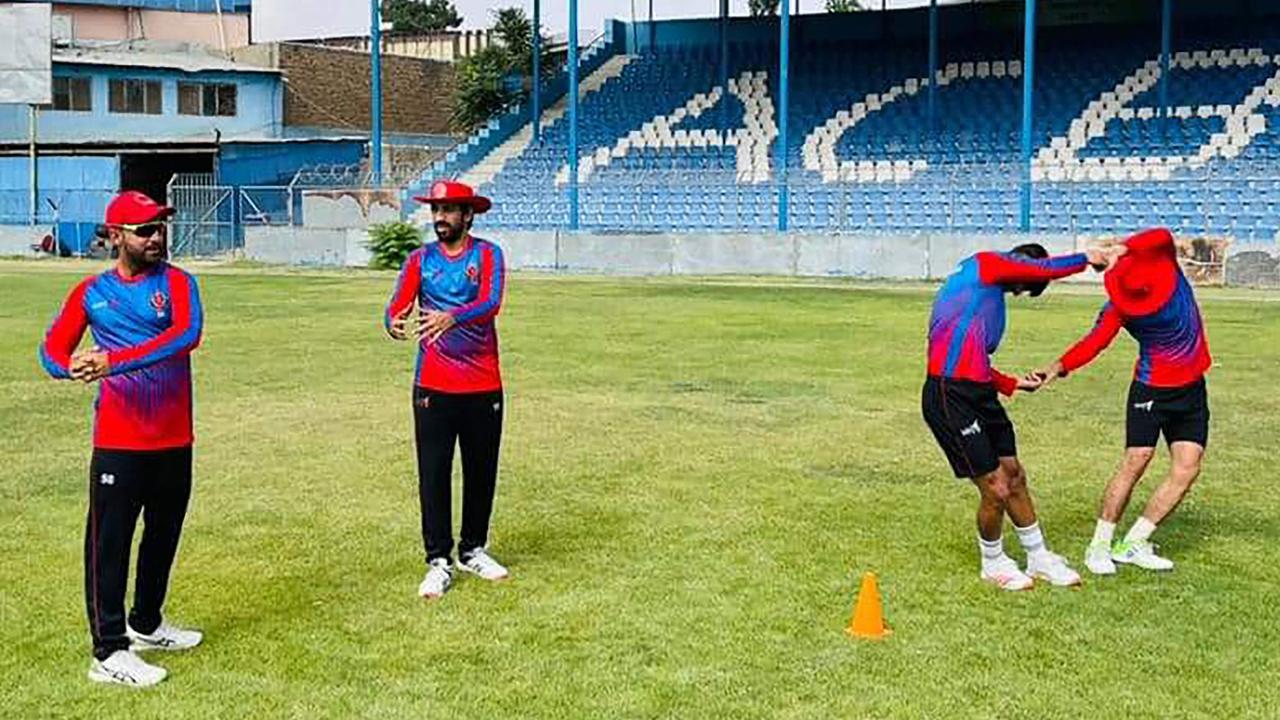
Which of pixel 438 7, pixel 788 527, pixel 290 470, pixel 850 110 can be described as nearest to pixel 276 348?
pixel 290 470

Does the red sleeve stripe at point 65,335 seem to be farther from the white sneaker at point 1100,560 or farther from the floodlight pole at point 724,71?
the floodlight pole at point 724,71

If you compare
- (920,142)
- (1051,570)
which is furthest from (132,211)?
(920,142)

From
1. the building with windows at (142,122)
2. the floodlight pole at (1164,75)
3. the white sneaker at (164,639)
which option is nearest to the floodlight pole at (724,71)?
the floodlight pole at (1164,75)

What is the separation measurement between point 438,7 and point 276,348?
326 feet

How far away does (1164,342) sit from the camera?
26.0 feet

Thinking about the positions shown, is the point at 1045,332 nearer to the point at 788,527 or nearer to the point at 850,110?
the point at 788,527

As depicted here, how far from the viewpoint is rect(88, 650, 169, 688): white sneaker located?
6086 millimetres

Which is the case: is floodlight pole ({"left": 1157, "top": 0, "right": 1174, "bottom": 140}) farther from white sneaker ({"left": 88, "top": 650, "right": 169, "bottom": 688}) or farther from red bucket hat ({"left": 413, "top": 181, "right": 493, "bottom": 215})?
white sneaker ({"left": 88, "top": 650, "right": 169, "bottom": 688})

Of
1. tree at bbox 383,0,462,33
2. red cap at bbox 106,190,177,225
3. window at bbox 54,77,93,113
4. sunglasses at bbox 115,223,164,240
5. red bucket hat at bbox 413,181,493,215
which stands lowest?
sunglasses at bbox 115,223,164,240

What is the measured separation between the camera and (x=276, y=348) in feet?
61.8

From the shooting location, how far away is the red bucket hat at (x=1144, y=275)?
25.3 feet

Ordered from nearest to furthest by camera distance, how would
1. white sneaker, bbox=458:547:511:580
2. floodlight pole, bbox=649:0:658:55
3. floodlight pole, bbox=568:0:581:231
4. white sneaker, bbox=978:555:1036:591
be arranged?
white sneaker, bbox=978:555:1036:591 < white sneaker, bbox=458:547:511:580 < floodlight pole, bbox=568:0:581:231 < floodlight pole, bbox=649:0:658:55

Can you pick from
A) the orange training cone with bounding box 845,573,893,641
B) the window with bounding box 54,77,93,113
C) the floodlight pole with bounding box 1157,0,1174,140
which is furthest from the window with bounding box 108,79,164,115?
the orange training cone with bounding box 845,573,893,641

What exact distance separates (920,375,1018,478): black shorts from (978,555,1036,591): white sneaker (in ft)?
1.63
